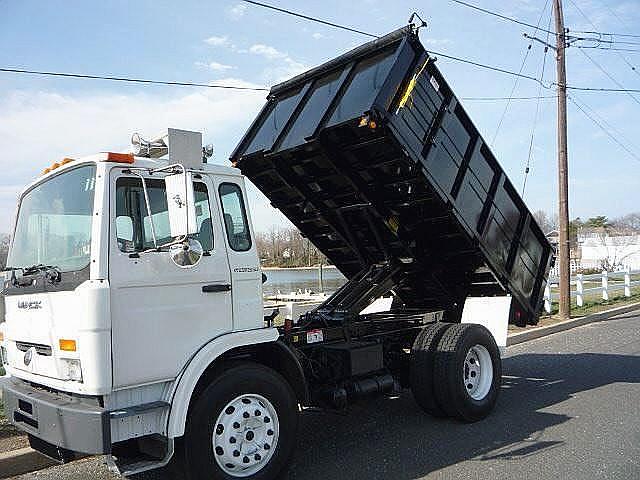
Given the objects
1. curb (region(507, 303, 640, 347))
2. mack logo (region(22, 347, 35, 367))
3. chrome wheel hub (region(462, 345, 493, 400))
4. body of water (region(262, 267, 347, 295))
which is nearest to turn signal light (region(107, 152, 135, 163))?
mack logo (region(22, 347, 35, 367))

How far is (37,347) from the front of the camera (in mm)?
4395

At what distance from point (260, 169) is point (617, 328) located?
32.8ft

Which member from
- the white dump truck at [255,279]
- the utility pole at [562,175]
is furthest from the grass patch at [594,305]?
the white dump truck at [255,279]

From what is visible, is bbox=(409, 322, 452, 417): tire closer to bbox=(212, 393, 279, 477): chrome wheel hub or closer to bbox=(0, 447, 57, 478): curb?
bbox=(212, 393, 279, 477): chrome wheel hub

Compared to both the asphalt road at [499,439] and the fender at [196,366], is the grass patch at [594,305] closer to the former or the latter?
the asphalt road at [499,439]

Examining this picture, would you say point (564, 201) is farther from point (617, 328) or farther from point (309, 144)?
point (309, 144)

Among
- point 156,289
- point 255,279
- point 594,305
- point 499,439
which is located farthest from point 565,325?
point 156,289

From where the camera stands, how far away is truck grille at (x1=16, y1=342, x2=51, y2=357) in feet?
14.0

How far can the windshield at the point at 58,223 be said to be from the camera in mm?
4207

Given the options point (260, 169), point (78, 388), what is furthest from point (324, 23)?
point (78, 388)

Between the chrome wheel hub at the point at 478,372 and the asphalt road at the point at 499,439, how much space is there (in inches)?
11.5

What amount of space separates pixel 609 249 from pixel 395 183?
2283 inches

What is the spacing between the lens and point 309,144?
5855 millimetres

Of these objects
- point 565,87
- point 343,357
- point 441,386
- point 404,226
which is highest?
point 565,87
